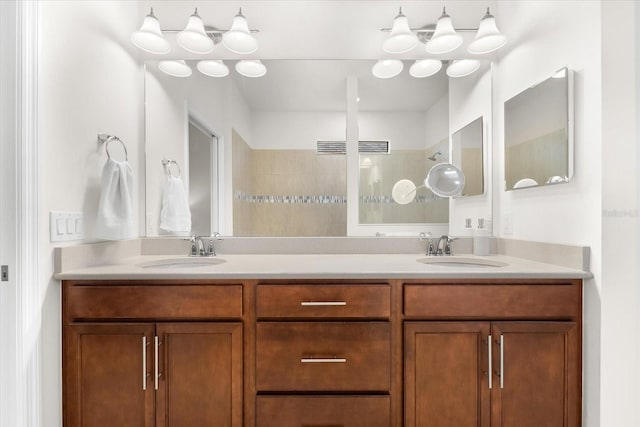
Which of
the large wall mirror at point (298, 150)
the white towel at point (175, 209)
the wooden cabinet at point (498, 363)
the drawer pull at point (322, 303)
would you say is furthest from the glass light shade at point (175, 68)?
the wooden cabinet at point (498, 363)

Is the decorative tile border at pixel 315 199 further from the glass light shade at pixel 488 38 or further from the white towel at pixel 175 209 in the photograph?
the glass light shade at pixel 488 38

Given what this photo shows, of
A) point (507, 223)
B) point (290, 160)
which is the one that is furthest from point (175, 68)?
point (507, 223)

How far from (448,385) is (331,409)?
1.50 ft

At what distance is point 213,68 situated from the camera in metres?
2.03

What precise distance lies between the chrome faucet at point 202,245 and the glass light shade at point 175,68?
92 cm

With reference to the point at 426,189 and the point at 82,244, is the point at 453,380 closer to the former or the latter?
the point at 426,189

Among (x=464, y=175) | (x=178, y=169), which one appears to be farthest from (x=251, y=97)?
(x=464, y=175)

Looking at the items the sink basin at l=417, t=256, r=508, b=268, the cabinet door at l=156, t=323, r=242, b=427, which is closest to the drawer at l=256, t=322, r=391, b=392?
the cabinet door at l=156, t=323, r=242, b=427

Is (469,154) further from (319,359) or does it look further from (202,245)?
(202,245)

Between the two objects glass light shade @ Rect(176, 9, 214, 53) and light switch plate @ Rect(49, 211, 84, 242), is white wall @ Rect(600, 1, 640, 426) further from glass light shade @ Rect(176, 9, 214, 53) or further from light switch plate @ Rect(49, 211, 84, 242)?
light switch plate @ Rect(49, 211, 84, 242)

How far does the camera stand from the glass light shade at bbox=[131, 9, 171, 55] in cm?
184

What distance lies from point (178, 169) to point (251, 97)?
577 millimetres

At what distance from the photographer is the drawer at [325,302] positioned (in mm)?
1400

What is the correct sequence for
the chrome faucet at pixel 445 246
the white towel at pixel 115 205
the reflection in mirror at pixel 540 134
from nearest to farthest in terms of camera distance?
the reflection in mirror at pixel 540 134 → the white towel at pixel 115 205 → the chrome faucet at pixel 445 246
